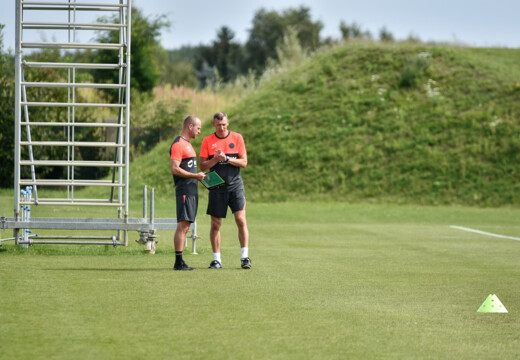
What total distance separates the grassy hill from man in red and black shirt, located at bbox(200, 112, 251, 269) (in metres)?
22.5

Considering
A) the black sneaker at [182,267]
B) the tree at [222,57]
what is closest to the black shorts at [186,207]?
the black sneaker at [182,267]

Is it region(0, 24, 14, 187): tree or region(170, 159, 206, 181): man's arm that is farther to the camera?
region(0, 24, 14, 187): tree

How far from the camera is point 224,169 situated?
39.9ft

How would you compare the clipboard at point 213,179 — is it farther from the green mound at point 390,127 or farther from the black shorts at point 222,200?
the green mound at point 390,127

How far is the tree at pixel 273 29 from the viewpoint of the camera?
91812 mm

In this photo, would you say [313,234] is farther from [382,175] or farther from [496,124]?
[496,124]

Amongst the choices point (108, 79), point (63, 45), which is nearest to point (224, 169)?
point (63, 45)

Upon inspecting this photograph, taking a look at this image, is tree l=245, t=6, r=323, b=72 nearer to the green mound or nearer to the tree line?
the tree line

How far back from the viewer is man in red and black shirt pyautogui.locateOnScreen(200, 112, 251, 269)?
12.0 metres

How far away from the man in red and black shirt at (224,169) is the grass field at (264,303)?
50cm

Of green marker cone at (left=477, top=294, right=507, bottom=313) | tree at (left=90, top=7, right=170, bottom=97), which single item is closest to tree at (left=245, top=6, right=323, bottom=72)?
tree at (left=90, top=7, right=170, bottom=97)

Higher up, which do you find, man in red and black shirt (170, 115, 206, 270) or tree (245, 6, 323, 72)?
tree (245, 6, 323, 72)

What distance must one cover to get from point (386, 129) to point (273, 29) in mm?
56366

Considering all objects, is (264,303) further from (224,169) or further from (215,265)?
(224,169)
